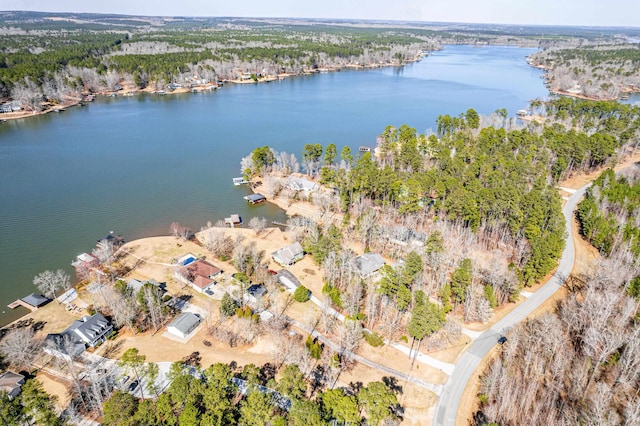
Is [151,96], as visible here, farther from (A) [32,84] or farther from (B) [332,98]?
(B) [332,98]

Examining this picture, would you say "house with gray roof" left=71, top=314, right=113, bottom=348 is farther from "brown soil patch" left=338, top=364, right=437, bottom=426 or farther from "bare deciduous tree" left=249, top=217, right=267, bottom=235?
"bare deciduous tree" left=249, top=217, right=267, bottom=235

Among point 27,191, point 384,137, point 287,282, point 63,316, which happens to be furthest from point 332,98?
point 63,316

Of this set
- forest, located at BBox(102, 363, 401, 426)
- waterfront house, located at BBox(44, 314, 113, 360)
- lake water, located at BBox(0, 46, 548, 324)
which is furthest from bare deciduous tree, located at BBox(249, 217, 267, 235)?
forest, located at BBox(102, 363, 401, 426)

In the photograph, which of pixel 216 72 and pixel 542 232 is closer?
pixel 542 232

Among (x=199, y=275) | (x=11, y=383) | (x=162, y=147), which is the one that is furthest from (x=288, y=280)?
(x=162, y=147)

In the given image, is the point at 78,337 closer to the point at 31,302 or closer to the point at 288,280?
the point at 31,302

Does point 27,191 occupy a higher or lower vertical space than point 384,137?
lower
